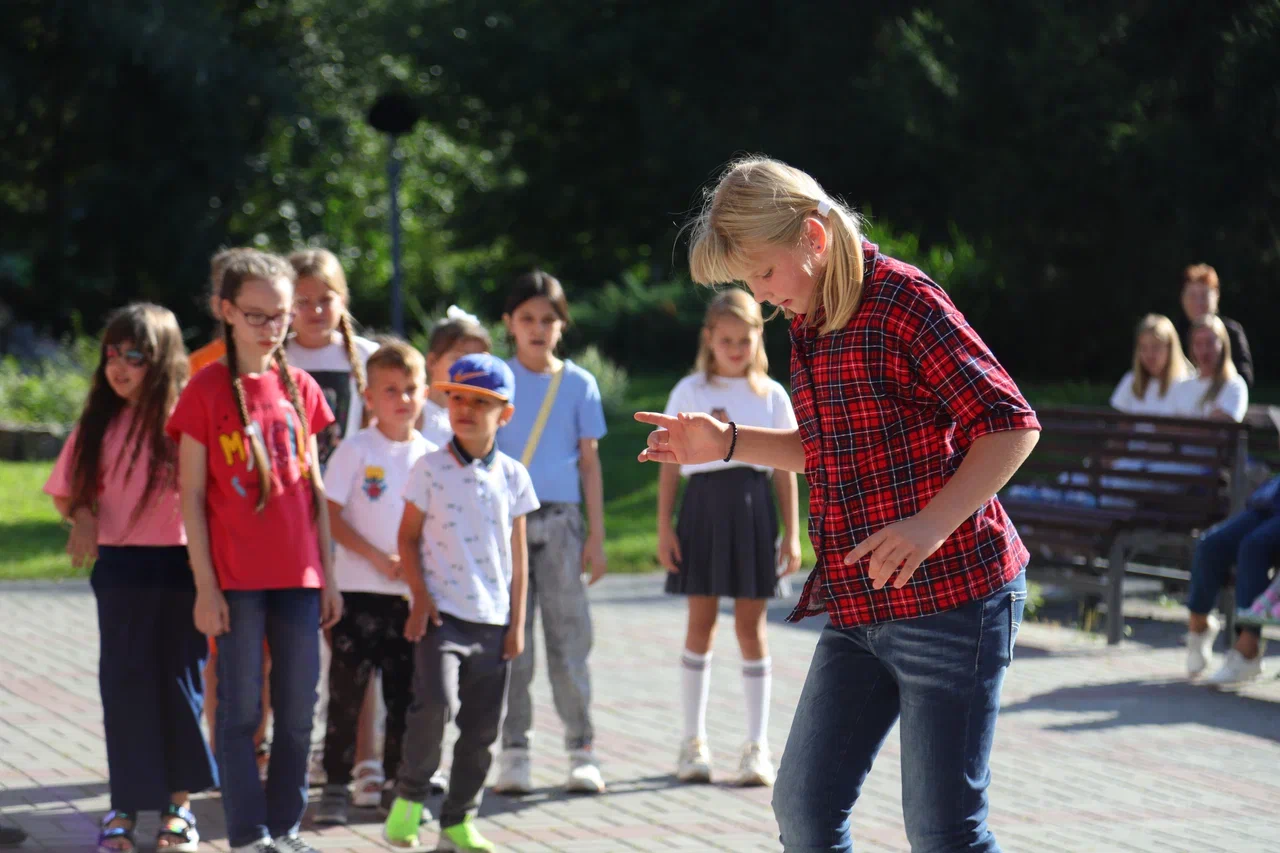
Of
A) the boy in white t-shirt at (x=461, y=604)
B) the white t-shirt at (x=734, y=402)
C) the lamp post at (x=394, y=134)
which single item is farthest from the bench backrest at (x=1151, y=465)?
the lamp post at (x=394, y=134)

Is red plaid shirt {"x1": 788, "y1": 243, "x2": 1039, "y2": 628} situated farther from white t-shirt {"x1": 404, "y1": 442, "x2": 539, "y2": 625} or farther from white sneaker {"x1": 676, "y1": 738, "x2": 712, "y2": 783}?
white sneaker {"x1": 676, "y1": 738, "x2": 712, "y2": 783}

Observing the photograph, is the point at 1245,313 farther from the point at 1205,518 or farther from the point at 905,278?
the point at 905,278

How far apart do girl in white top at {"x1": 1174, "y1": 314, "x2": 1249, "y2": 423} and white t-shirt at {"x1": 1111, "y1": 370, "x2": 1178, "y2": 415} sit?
0.13 metres

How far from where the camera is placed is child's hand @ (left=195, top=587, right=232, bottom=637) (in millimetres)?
4512

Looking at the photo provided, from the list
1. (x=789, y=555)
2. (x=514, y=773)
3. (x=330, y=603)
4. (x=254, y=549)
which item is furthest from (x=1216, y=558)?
(x=254, y=549)

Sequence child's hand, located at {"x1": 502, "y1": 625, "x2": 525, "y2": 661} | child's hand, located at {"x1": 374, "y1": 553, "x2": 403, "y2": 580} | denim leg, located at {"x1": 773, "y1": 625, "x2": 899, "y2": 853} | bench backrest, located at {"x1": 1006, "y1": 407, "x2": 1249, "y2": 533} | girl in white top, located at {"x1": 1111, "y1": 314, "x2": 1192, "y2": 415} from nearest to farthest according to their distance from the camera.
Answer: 1. denim leg, located at {"x1": 773, "y1": 625, "x2": 899, "y2": 853}
2. child's hand, located at {"x1": 502, "y1": 625, "x2": 525, "y2": 661}
3. child's hand, located at {"x1": 374, "y1": 553, "x2": 403, "y2": 580}
4. bench backrest, located at {"x1": 1006, "y1": 407, "x2": 1249, "y2": 533}
5. girl in white top, located at {"x1": 1111, "y1": 314, "x2": 1192, "y2": 415}

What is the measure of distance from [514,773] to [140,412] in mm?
1829

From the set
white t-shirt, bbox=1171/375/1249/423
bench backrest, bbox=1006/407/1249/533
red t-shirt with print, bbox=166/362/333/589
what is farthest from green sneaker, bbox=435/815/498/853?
white t-shirt, bbox=1171/375/1249/423

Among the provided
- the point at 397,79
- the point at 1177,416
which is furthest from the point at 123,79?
the point at 1177,416

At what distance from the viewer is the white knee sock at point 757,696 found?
5.87 metres

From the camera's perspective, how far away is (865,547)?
116 inches

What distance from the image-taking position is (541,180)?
123 ft

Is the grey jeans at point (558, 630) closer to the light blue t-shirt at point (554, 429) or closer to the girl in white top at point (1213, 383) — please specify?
the light blue t-shirt at point (554, 429)

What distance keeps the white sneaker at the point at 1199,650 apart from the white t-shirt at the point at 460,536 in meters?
4.06
